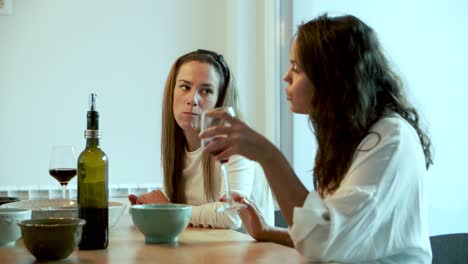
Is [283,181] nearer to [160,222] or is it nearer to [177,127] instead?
[160,222]

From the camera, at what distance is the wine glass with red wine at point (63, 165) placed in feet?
6.00

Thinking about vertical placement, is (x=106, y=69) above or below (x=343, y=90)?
above

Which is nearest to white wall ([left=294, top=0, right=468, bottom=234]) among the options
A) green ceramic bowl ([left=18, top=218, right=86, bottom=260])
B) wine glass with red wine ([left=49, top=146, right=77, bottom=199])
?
wine glass with red wine ([left=49, top=146, right=77, bottom=199])

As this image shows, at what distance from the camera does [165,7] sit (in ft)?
10.6

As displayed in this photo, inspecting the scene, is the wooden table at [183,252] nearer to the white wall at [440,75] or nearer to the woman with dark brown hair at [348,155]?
the woman with dark brown hair at [348,155]

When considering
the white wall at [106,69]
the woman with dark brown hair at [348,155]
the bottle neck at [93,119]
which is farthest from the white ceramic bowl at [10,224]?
the white wall at [106,69]

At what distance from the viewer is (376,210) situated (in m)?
1.10

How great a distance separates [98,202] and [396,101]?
659 mm

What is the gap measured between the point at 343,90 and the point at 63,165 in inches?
36.1

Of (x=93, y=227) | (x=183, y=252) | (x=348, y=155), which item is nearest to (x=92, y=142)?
(x=93, y=227)

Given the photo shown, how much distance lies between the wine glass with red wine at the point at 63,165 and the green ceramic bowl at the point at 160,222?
52cm

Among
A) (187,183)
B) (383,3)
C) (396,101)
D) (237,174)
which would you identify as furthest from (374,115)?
(383,3)

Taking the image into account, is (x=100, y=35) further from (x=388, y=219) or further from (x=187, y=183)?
(x=388, y=219)

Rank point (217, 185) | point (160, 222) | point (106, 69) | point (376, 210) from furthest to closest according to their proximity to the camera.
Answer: point (106, 69), point (217, 185), point (160, 222), point (376, 210)
